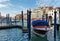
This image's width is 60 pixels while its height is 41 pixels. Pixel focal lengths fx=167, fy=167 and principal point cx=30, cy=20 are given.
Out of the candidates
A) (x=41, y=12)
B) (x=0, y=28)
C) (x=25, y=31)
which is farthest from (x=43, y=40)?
(x=41, y=12)

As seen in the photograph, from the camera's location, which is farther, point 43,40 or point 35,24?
point 35,24

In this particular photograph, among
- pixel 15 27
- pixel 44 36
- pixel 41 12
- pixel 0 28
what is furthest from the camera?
pixel 41 12

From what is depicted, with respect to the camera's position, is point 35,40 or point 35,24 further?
point 35,24

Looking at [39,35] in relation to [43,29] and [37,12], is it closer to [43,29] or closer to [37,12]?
[43,29]

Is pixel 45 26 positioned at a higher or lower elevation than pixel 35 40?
higher

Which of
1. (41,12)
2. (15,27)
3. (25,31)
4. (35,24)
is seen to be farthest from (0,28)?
(41,12)

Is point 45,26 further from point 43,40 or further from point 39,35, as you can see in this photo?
point 43,40

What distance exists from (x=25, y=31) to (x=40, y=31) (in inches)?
421

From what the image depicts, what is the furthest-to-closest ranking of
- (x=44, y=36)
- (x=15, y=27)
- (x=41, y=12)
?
(x=41, y=12), (x=15, y=27), (x=44, y=36)

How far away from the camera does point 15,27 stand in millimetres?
58875

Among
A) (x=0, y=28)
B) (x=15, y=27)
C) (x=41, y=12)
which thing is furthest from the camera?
(x=41, y=12)

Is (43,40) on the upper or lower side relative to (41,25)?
lower

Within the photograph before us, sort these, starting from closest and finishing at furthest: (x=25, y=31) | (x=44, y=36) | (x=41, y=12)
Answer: (x=44, y=36)
(x=25, y=31)
(x=41, y=12)

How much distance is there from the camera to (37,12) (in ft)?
422
